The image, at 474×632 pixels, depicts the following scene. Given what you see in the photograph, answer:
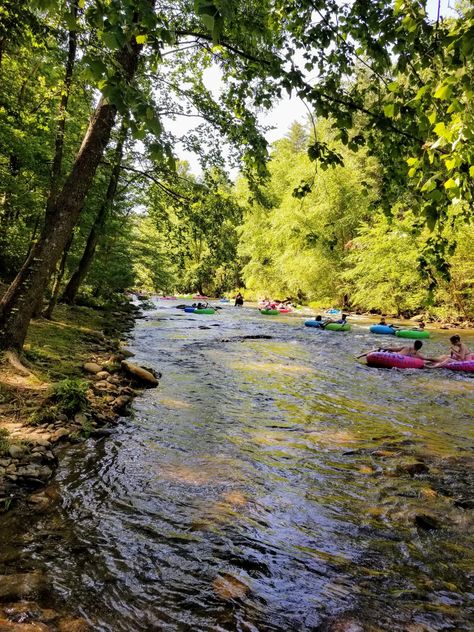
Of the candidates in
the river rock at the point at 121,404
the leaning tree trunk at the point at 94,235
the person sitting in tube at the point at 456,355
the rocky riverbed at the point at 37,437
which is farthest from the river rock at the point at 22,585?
the person sitting in tube at the point at 456,355

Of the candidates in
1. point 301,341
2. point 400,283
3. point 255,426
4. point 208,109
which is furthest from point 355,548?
point 400,283

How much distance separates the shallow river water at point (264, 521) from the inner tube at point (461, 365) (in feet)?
13.6

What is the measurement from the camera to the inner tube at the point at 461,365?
37.6ft

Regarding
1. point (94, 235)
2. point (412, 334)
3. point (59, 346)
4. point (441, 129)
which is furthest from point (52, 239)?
point (412, 334)

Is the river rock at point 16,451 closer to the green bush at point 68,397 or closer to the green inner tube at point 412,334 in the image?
the green bush at point 68,397

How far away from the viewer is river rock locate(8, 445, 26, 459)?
421 centimetres

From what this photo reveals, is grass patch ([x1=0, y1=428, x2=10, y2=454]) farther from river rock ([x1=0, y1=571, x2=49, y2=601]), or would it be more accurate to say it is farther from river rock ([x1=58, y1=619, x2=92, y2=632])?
river rock ([x1=58, y1=619, x2=92, y2=632])

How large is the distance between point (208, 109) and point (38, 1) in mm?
7805

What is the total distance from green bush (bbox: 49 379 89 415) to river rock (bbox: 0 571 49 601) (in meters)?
2.93

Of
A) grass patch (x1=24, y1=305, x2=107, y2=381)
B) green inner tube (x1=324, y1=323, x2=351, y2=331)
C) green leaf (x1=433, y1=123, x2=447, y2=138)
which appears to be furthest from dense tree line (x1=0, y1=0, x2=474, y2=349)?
green inner tube (x1=324, y1=323, x2=351, y2=331)

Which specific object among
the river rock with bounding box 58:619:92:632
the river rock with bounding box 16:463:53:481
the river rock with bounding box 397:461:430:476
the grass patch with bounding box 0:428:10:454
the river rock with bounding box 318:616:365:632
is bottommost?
the river rock with bounding box 318:616:365:632

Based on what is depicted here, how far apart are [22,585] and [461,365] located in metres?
11.7

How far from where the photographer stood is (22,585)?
270cm

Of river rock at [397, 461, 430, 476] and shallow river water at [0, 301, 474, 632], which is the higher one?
river rock at [397, 461, 430, 476]
